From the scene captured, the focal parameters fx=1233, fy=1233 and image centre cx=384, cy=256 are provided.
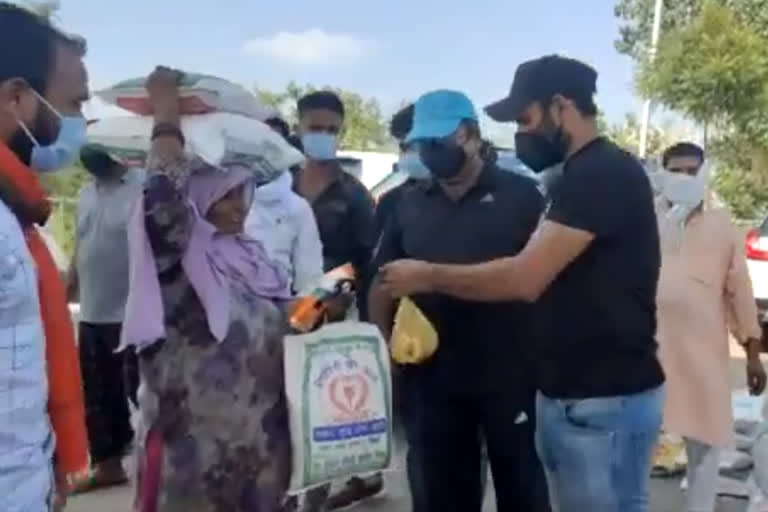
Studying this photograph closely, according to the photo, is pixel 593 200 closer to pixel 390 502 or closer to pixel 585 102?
pixel 585 102

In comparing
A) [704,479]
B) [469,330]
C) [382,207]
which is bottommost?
[704,479]

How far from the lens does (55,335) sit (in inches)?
100

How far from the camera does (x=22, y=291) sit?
2260 mm

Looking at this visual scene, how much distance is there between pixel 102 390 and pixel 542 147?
3.43 meters

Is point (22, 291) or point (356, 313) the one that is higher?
point (22, 291)

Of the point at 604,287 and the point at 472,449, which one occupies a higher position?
the point at 604,287

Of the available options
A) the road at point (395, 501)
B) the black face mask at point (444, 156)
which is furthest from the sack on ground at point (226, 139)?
the road at point (395, 501)

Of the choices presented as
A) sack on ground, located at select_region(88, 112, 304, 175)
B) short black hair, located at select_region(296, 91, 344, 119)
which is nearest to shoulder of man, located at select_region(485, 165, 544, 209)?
sack on ground, located at select_region(88, 112, 304, 175)

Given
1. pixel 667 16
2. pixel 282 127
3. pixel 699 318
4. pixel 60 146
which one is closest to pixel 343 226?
pixel 282 127

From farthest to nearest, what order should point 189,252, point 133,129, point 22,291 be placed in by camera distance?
point 133,129 → point 189,252 → point 22,291

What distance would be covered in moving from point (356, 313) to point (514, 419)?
5.26 ft

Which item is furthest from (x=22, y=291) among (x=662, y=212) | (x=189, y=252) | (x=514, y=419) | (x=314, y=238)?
(x=662, y=212)

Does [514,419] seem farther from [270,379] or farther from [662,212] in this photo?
[662,212]

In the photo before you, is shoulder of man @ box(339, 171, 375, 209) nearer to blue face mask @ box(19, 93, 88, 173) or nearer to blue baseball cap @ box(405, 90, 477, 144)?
blue baseball cap @ box(405, 90, 477, 144)
